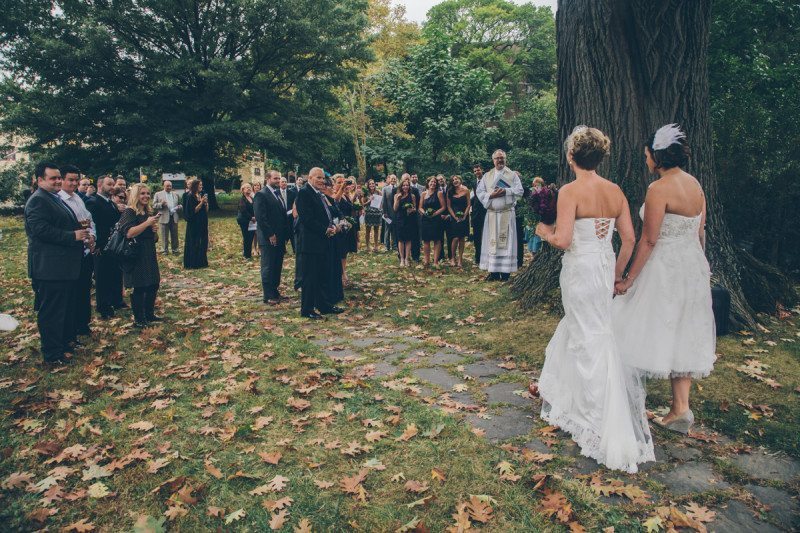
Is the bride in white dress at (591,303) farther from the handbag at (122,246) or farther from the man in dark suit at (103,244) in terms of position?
the man in dark suit at (103,244)

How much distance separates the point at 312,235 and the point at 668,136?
5520 millimetres

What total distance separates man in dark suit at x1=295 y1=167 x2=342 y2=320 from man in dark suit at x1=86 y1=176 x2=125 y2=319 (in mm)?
3153

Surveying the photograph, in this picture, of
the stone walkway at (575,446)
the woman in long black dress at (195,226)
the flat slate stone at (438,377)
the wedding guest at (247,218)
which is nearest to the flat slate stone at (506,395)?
the stone walkway at (575,446)

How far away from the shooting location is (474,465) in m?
3.65

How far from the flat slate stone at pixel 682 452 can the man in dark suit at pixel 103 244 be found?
27.0 ft

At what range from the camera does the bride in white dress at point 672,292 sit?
4.01 m

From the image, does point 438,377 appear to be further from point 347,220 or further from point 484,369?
point 347,220

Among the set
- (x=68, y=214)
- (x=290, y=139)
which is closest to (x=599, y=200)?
(x=68, y=214)

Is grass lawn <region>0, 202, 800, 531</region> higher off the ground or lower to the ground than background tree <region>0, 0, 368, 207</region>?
lower

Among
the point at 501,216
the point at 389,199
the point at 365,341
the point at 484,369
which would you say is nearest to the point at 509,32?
the point at 389,199

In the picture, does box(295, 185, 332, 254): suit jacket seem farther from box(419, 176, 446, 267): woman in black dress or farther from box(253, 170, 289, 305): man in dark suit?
box(419, 176, 446, 267): woman in black dress

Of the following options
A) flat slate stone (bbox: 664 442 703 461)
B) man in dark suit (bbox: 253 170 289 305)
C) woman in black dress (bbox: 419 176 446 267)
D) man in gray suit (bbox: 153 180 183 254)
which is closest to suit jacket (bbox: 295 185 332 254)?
man in dark suit (bbox: 253 170 289 305)

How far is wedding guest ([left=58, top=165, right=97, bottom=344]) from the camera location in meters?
6.90

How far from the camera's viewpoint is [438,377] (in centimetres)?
546
